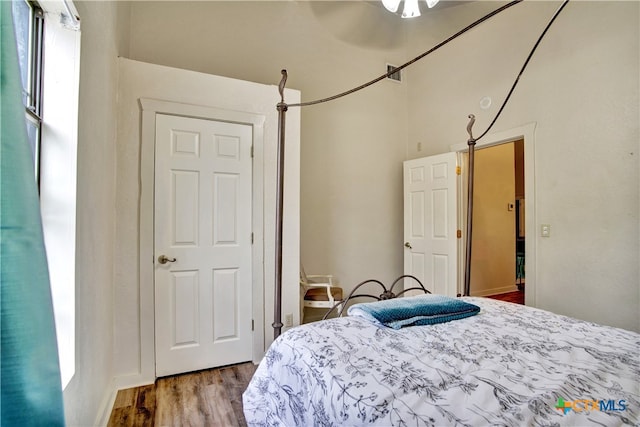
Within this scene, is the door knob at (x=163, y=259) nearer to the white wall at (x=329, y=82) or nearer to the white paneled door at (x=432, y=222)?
the white wall at (x=329, y=82)

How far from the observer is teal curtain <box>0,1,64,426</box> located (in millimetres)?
535

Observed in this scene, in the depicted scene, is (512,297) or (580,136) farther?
(512,297)

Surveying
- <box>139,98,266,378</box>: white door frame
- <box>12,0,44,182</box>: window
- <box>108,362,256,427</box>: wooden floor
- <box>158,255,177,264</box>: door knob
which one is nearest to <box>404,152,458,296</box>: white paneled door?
<box>108,362,256,427</box>: wooden floor

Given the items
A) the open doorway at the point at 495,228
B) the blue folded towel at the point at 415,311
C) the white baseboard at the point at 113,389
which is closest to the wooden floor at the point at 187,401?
the white baseboard at the point at 113,389

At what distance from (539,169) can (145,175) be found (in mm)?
3322

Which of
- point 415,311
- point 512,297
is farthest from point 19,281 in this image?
point 512,297

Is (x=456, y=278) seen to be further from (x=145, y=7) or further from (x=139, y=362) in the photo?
(x=145, y=7)

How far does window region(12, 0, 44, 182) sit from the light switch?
3.44 m

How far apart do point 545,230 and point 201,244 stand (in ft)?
9.70

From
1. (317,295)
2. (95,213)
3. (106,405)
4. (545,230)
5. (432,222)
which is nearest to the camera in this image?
(95,213)

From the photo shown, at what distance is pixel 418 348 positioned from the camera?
1185 millimetres

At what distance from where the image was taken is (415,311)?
4.97ft

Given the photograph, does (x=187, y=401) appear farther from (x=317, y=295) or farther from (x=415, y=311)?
(x=415, y=311)

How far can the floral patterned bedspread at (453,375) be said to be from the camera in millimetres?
791
